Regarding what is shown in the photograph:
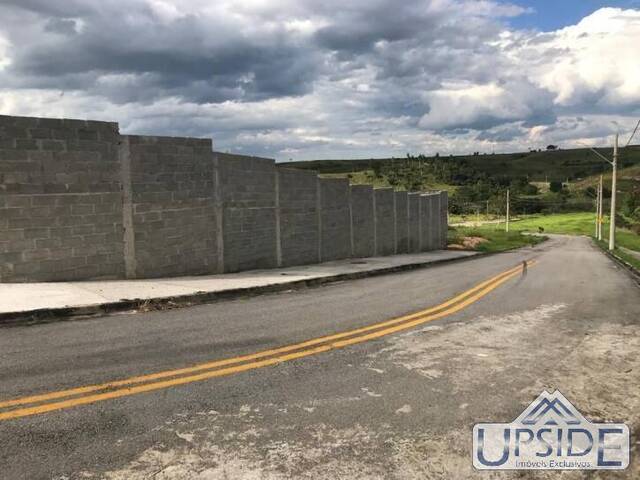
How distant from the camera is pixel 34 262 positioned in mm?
10883

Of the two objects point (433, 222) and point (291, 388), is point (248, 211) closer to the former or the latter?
point (291, 388)

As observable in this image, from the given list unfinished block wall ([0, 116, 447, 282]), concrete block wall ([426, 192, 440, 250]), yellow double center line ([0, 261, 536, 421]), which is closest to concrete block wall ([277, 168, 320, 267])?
unfinished block wall ([0, 116, 447, 282])

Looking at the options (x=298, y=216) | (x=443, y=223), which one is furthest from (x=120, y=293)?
(x=443, y=223)

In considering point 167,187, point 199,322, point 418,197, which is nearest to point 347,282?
point 167,187

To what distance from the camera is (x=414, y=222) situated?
3528 centimetres

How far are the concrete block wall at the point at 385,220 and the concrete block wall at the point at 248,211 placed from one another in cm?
1116

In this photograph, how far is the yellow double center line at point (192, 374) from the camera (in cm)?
480

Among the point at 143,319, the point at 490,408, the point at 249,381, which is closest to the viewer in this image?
the point at 490,408

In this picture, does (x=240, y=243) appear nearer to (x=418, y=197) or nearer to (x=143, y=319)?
(x=143, y=319)

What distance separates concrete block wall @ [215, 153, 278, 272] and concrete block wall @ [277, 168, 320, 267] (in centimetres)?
62

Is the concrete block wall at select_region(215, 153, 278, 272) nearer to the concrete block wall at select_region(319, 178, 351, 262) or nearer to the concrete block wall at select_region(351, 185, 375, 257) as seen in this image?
the concrete block wall at select_region(319, 178, 351, 262)

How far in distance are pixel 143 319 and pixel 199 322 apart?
36.6 inches

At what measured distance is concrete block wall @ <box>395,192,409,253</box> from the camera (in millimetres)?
32281

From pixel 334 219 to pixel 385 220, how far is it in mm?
7237
